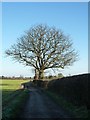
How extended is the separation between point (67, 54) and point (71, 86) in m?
36.8

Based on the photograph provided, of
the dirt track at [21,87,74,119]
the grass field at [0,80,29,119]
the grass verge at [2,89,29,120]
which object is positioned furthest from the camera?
the dirt track at [21,87,74,119]

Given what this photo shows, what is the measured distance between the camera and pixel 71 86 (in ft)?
76.0

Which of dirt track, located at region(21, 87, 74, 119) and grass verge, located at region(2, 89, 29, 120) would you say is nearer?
grass verge, located at region(2, 89, 29, 120)

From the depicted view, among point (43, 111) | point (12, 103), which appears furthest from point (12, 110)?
point (12, 103)

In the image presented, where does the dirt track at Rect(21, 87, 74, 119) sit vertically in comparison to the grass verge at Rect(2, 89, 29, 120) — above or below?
below

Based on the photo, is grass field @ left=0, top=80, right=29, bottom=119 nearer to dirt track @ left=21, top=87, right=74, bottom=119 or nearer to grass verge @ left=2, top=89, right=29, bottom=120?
grass verge @ left=2, top=89, right=29, bottom=120

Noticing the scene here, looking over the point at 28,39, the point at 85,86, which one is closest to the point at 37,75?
the point at 28,39

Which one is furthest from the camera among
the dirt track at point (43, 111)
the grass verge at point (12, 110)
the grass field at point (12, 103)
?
the dirt track at point (43, 111)

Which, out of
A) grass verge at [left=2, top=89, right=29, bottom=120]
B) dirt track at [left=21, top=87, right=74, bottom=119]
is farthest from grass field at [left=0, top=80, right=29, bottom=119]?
dirt track at [left=21, top=87, right=74, bottom=119]

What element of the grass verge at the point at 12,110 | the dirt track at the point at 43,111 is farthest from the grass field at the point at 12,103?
the dirt track at the point at 43,111

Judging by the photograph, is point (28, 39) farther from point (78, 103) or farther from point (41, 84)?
point (78, 103)

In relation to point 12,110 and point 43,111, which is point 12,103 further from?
point 12,110

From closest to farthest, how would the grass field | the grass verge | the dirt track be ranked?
1. the grass verge
2. the grass field
3. the dirt track

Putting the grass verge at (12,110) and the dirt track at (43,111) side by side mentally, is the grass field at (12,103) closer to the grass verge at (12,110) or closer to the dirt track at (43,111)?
the grass verge at (12,110)
